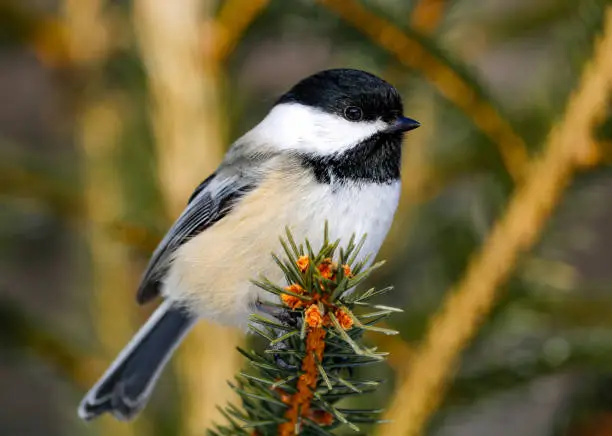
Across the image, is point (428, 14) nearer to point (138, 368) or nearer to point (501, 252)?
point (501, 252)

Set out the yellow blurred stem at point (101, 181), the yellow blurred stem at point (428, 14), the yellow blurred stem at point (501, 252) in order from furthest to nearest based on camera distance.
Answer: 1. the yellow blurred stem at point (101, 181)
2. the yellow blurred stem at point (428, 14)
3. the yellow blurred stem at point (501, 252)

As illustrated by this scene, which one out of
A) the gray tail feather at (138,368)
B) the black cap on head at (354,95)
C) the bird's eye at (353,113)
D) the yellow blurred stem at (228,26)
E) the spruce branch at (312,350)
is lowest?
the gray tail feather at (138,368)

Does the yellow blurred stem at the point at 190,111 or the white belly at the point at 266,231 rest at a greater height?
the yellow blurred stem at the point at 190,111

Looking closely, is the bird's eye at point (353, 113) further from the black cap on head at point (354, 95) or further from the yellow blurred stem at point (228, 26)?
the yellow blurred stem at point (228, 26)

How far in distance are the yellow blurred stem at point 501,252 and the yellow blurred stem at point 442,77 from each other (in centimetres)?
3

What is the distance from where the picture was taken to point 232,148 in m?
1.06

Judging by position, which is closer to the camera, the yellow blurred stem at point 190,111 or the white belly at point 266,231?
the white belly at point 266,231

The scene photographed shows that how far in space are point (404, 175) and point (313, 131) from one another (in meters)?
0.27

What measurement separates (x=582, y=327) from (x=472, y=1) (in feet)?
1.69

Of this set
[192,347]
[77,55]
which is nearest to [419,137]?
[192,347]

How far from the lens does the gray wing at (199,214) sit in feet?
3.28

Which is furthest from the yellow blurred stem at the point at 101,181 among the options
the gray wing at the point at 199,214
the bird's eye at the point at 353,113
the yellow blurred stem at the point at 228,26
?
the bird's eye at the point at 353,113

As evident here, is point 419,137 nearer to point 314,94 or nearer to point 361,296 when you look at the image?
point 314,94

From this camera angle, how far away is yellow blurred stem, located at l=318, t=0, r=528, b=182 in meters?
0.86
